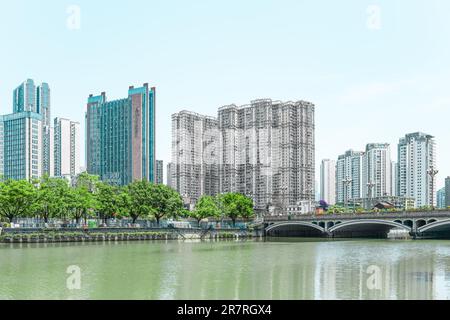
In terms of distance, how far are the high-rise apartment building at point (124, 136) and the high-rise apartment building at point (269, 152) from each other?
2486 cm

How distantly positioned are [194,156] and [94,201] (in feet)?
272

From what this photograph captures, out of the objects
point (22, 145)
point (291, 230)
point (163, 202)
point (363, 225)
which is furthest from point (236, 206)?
point (22, 145)

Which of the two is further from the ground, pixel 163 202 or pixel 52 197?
pixel 52 197

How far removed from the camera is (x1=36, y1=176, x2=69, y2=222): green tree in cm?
8188

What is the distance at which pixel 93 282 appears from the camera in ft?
107

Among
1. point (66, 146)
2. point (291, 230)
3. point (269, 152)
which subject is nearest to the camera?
point (291, 230)

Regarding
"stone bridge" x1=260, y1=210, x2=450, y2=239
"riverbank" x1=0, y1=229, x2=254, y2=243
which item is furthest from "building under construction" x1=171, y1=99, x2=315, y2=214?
"riverbank" x1=0, y1=229, x2=254, y2=243

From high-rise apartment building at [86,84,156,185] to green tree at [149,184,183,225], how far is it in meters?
71.7

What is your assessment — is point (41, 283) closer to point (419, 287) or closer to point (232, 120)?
point (419, 287)

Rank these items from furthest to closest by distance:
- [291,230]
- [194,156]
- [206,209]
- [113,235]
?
1. [194,156]
2. [291,230]
3. [206,209]
4. [113,235]

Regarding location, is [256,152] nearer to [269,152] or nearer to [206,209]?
[269,152]

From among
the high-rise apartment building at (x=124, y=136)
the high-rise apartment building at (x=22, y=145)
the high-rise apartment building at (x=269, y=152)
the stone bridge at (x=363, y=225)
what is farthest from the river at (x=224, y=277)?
the high-rise apartment building at (x=124, y=136)

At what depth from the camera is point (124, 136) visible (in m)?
180

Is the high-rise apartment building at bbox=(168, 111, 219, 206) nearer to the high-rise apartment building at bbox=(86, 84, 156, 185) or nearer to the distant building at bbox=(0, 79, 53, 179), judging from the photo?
the high-rise apartment building at bbox=(86, 84, 156, 185)
